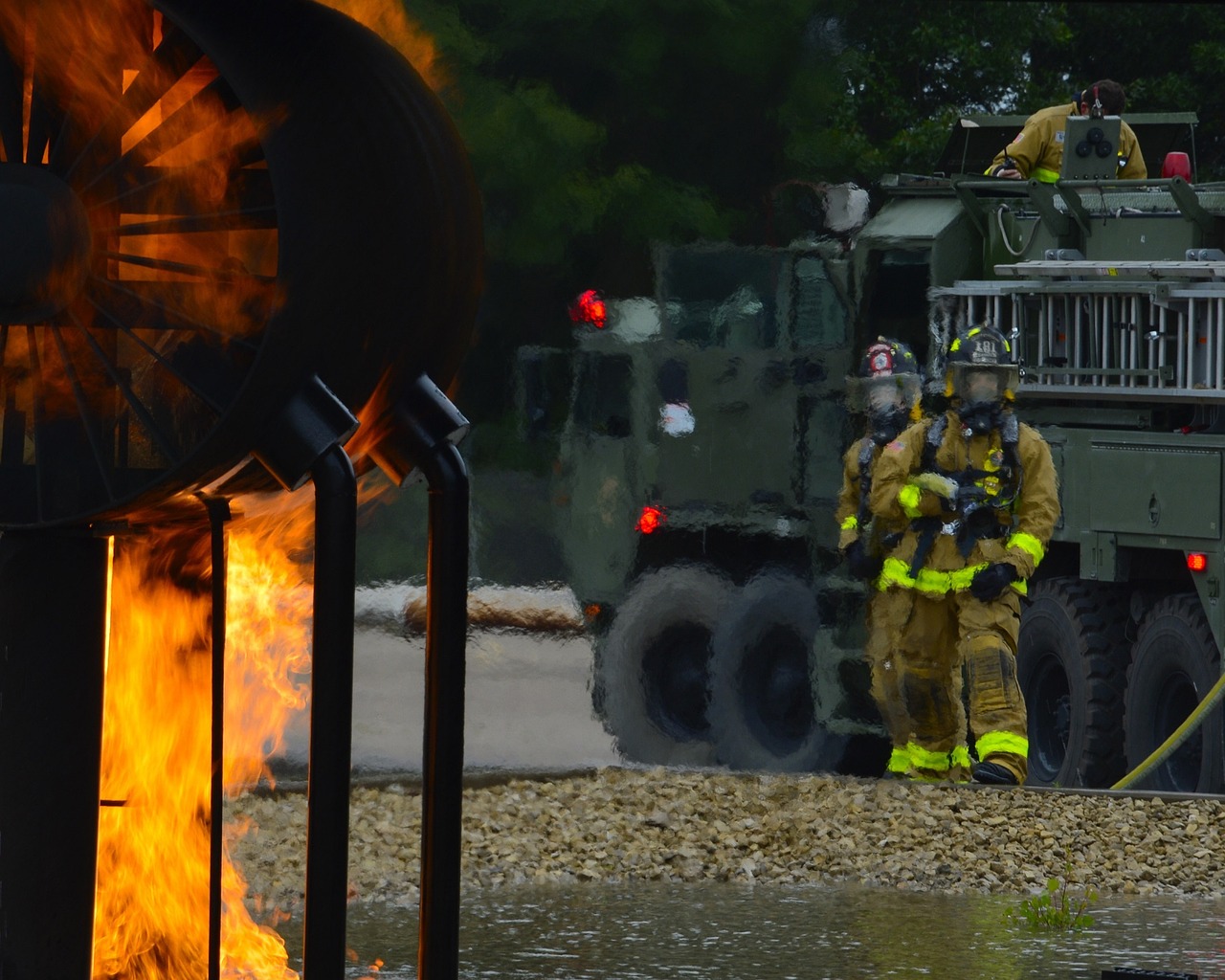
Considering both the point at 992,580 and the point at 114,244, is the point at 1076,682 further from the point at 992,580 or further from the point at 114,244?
the point at 114,244

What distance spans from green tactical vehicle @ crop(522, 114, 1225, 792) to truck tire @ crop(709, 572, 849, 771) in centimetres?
1

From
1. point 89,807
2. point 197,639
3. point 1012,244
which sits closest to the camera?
point 89,807

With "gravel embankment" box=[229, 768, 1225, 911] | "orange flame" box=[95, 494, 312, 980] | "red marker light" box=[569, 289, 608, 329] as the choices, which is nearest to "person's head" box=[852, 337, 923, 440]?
"red marker light" box=[569, 289, 608, 329]

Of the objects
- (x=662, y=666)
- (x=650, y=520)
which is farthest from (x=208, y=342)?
(x=650, y=520)

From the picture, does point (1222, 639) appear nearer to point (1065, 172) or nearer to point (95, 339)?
point (1065, 172)

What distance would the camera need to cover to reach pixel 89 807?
4.03 metres

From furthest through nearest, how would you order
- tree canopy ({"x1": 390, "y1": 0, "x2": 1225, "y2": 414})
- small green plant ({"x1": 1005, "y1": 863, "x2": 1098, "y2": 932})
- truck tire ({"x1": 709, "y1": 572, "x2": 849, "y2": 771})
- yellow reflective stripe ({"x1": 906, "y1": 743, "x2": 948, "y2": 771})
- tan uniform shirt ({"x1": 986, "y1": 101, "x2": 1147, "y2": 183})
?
tan uniform shirt ({"x1": 986, "y1": 101, "x2": 1147, "y2": 183}), truck tire ({"x1": 709, "y1": 572, "x2": 849, "y2": 771}), tree canopy ({"x1": 390, "y1": 0, "x2": 1225, "y2": 414}), yellow reflective stripe ({"x1": 906, "y1": 743, "x2": 948, "y2": 771}), small green plant ({"x1": 1005, "y1": 863, "x2": 1098, "y2": 932})

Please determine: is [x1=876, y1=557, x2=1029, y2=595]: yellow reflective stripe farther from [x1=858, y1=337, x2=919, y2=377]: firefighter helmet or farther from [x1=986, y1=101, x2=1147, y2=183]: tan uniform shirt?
[x1=986, y1=101, x2=1147, y2=183]: tan uniform shirt

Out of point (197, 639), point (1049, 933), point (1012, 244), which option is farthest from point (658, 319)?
point (197, 639)

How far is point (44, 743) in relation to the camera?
3975 mm

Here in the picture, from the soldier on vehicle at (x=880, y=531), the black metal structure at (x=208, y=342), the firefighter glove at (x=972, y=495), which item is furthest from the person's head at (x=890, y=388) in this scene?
the black metal structure at (x=208, y=342)

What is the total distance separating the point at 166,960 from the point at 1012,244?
9.26 meters

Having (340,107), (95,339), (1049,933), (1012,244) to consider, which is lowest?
(1049,933)

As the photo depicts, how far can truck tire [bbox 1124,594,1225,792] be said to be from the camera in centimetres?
1134
